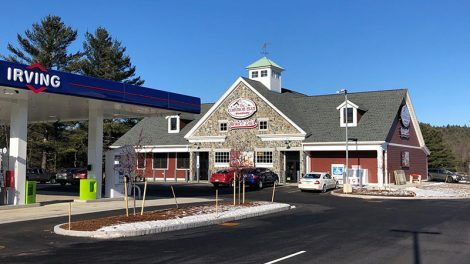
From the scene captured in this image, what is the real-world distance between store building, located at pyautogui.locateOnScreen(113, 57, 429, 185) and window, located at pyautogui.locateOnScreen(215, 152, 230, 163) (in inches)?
3.8

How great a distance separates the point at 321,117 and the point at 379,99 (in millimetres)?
5357

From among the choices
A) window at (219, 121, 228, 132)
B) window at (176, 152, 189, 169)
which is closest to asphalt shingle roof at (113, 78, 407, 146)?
window at (176, 152, 189, 169)

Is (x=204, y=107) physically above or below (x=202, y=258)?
above

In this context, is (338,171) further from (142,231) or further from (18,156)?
(142,231)

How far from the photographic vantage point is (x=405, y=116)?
141 feet

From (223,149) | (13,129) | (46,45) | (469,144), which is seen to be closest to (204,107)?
(223,149)

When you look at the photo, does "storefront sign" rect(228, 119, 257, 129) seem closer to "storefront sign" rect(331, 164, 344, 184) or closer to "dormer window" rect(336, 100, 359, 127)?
"dormer window" rect(336, 100, 359, 127)

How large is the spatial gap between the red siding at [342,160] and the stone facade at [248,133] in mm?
1157

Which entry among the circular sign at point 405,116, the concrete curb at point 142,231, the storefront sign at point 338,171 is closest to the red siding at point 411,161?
the circular sign at point 405,116

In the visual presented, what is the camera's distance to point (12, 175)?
20531 mm

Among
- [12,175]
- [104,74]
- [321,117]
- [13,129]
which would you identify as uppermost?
[104,74]

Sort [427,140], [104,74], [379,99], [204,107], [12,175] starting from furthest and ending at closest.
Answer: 1. [427,140]
2. [104,74]
3. [204,107]
4. [379,99]
5. [12,175]

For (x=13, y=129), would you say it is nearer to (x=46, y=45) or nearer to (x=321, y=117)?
(x=321, y=117)

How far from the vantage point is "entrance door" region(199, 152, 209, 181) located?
47.4 m
